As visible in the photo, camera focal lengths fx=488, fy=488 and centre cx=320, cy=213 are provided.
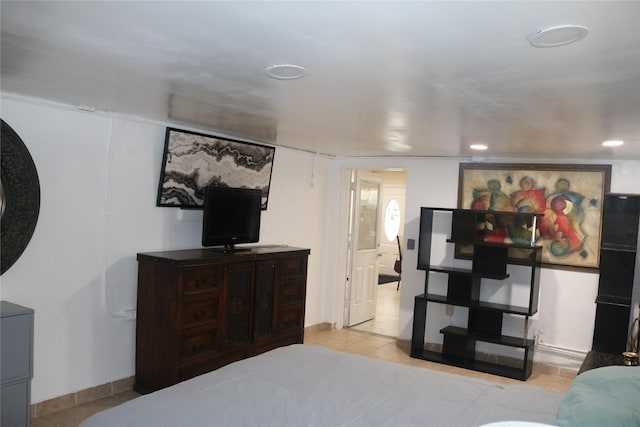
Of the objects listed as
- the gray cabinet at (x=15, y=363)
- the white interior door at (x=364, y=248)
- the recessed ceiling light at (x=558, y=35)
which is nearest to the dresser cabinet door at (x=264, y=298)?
the gray cabinet at (x=15, y=363)

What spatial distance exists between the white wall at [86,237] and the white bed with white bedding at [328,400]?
160 centimetres

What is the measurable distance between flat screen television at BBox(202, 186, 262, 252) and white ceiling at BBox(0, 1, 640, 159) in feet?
2.54

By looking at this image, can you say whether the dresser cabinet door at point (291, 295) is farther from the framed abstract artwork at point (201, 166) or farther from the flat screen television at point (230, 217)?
the framed abstract artwork at point (201, 166)

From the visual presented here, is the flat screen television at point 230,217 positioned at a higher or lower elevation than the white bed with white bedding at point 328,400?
higher

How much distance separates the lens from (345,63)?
6.72 feet

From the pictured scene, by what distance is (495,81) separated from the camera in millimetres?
2217

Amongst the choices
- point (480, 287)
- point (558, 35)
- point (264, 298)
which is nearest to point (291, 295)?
point (264, 298)

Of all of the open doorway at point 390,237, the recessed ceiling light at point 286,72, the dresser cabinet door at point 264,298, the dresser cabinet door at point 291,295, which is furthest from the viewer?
the open doorway at point 390,237

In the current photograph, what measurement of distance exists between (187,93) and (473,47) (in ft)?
5.55

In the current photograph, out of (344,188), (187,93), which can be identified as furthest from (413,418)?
(344,188)

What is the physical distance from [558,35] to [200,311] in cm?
309

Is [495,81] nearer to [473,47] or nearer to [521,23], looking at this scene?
[473,47]

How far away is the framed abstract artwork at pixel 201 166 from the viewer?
408cm

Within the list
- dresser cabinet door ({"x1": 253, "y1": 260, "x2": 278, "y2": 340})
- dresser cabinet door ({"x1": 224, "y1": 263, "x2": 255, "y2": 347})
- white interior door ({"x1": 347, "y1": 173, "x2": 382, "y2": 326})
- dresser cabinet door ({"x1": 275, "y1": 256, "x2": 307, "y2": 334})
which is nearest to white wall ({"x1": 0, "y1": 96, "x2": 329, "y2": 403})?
dresser cabinet door ({"x1": 224, "y1": 263, "x2": 255, "y2": 347})
